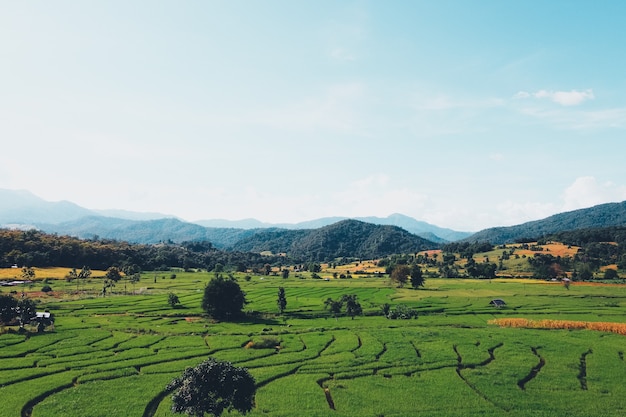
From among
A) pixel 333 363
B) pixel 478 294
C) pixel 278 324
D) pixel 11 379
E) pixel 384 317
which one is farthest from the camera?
pixel 478 294

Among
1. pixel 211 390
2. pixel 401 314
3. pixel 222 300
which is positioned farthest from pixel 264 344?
pixel 401 314

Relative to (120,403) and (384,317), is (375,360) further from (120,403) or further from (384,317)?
(384,317)

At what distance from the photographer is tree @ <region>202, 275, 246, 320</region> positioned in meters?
96.2

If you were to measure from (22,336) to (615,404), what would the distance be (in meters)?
85.4

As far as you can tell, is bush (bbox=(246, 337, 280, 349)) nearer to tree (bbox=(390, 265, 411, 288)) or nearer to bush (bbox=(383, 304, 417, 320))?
bush (bbox=(383, 304, 417, 320))

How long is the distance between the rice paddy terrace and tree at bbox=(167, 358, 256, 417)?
586 cm

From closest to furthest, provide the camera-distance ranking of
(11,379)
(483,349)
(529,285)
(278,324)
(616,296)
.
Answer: (11,379) → (483,349) → (278,324) → (616,296) → (529,285)

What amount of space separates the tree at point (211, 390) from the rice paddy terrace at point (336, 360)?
5.86m

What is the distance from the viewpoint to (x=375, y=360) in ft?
201

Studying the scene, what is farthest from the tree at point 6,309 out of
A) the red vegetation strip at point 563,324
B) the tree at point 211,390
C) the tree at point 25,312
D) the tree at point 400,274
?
the tree at point 400,274

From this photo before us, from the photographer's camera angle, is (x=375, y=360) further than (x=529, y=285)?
No

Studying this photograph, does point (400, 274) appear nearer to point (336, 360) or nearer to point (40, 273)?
point (336, 360)

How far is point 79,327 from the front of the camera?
263 ft

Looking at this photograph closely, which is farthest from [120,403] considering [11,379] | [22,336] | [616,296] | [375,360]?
[616,296]
